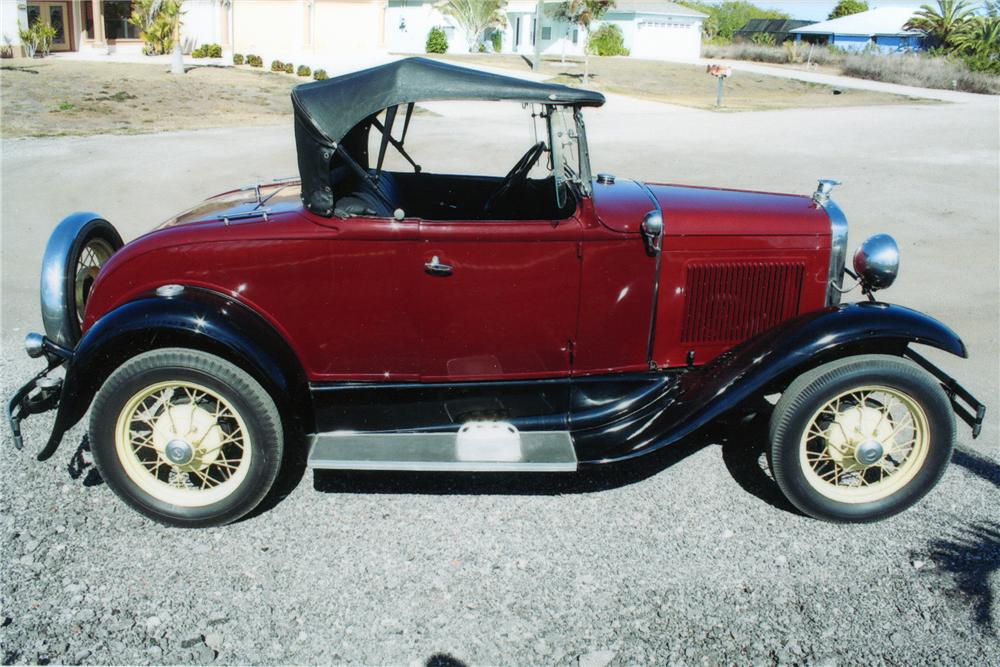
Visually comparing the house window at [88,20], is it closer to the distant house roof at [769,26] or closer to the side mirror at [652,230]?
the side mirror at [652,230]

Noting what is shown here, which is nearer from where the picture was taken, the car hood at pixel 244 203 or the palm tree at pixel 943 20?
the car hood at pixel 244 203

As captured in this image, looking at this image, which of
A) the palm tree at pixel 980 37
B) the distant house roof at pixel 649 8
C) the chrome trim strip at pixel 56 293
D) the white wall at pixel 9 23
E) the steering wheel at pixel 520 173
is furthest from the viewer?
the distant house roof at pixel 649 8

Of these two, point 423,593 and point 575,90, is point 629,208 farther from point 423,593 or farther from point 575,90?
point 423,593

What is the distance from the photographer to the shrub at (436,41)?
4375cm

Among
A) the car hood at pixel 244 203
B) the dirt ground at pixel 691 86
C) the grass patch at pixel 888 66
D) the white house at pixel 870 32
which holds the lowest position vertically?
the car hood at pixel 244 203

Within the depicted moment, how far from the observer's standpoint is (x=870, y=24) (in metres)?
61.0

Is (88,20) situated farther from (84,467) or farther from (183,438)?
(183,438)

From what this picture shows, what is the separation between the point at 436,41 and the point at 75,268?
42764 millimetres

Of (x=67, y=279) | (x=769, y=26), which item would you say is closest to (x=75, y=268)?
(x=67, y=279)

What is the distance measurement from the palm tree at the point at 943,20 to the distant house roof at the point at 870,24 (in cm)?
327

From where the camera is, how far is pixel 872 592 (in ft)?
10.6

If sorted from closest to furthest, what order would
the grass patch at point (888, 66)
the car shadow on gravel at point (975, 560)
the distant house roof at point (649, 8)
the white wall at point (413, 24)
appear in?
the car shadow on gravel at point (975, 560) → the grass patch at point (888, 66) → the white wall at point (413, 24) → the distant house roof at point (649, 8)

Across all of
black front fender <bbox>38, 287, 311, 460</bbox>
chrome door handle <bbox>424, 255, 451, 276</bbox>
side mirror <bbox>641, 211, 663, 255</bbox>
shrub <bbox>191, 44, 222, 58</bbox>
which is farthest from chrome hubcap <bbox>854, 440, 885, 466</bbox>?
shrub <bbox>191, 44, 222, 58</bbox>

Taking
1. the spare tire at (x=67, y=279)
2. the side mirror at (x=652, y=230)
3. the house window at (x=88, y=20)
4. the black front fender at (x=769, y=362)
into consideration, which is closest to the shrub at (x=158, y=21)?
the house window at (x=88, y=20)
